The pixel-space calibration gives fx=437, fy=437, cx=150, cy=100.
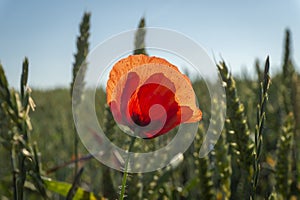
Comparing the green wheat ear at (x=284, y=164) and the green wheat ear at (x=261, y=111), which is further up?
the green wheat ear at (x=261, y=111)

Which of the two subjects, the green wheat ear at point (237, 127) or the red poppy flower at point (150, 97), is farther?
the green wheat ear at point (237, 127)

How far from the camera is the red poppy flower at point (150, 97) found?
580 millimetres

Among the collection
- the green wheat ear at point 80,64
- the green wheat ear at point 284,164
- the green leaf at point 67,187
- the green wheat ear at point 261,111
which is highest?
the green wheat ear at point 80,64

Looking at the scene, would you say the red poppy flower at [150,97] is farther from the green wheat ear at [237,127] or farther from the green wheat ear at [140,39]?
the green wheat ear at [140,39]

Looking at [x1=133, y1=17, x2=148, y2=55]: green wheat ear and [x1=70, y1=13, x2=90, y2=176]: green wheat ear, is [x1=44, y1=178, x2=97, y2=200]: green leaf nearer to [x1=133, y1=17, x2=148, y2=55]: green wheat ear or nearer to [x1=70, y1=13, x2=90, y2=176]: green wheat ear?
[x1=70, y1=13, x2=90, y2=176]: green wheat ear

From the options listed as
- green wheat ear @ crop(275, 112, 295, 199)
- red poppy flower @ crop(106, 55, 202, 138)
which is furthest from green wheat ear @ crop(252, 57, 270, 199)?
green wheat ear @ crop(275, 112, 295, 199)

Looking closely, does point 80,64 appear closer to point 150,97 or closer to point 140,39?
point 140,39

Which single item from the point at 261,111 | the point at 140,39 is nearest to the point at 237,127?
the point at 261,111

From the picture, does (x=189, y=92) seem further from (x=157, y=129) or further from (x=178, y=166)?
(x=178, y=166)

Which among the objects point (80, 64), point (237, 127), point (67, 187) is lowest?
point (67, 187)

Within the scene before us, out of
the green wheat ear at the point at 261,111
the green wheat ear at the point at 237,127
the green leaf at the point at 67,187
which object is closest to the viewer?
the green wheat ear at the point at 261,111

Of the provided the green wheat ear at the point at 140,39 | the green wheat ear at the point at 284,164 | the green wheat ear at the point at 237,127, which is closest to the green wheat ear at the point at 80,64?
the green wheat ear at the point at 140,39

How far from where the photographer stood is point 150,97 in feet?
1.91

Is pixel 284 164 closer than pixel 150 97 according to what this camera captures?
No
